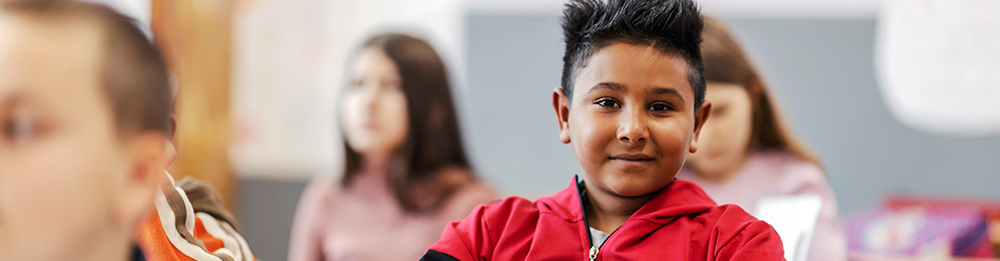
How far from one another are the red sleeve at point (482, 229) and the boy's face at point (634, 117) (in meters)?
0.09

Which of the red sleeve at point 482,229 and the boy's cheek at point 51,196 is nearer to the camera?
the boy's cheek at point 51,196

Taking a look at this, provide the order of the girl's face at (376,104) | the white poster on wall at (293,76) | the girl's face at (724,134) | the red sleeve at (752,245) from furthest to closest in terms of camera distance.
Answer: the white poster on wall at (293,76)
the girl's face at (376,104)
the girl's face at (724,134)
the red sleeve at (752,245)

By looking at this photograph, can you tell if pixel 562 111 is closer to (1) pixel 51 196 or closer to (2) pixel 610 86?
(2) pixel 610 86

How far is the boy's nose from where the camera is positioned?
1.88 feet

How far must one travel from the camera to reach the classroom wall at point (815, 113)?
79.0 inches

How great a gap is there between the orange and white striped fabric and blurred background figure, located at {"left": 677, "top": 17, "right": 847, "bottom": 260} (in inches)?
29.9

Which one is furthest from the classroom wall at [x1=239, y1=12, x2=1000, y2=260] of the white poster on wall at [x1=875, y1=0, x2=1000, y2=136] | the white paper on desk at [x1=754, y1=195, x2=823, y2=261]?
the white paper on desk at [x1=754, y1=195, x2=823, y2=261]

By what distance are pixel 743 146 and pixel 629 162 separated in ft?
2.14

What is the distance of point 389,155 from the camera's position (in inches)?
61.4

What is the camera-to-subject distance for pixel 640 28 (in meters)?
0.60

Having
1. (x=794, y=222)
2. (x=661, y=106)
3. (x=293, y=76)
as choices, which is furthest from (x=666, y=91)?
(x=293, y=76)

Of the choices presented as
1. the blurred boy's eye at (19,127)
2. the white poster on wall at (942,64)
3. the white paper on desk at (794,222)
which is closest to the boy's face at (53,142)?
the blurred boy's eye at (19,127)

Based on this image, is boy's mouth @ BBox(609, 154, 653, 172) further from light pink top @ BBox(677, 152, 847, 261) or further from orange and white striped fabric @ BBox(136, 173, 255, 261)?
light pink top @ BBox(677, 152, 847, 261)

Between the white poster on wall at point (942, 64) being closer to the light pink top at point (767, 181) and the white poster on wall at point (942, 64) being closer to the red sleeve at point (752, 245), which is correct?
the light pink top at point (767, 181)
